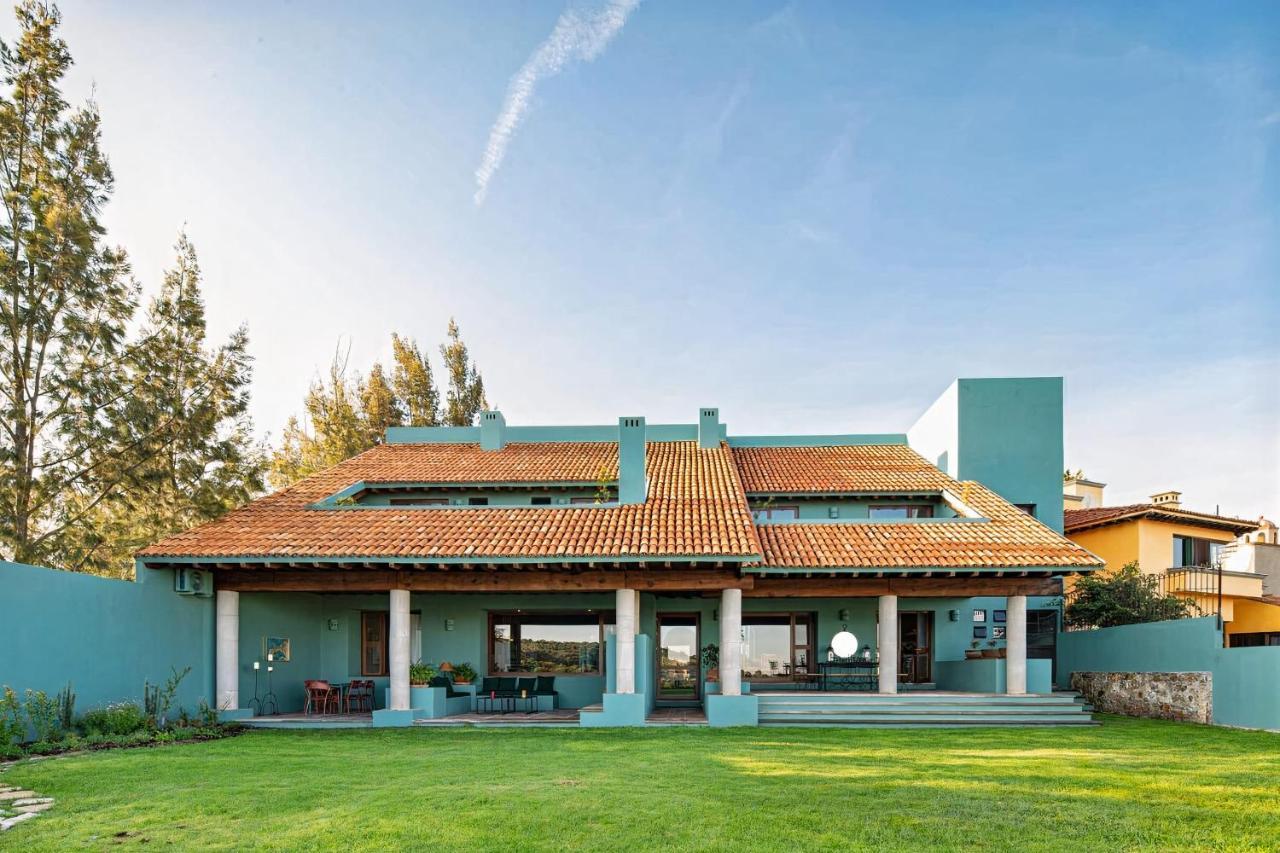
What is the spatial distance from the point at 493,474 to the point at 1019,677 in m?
12.2

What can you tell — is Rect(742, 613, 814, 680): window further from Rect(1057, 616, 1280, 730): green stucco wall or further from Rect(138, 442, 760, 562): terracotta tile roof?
Rect(1057, 616, 1280, 730): green stucco wall

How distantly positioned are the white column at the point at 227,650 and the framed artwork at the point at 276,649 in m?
1.27

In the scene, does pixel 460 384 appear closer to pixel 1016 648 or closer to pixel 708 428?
pixel 708 428

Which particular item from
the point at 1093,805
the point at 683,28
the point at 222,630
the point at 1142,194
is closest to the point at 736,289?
the point at 683,28

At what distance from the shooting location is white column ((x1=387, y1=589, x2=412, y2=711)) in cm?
1494

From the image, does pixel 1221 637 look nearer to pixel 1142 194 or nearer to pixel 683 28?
pixel 1142 194

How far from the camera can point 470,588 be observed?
15.2m

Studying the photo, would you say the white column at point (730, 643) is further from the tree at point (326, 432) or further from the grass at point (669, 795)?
the tree at point (326, 432)

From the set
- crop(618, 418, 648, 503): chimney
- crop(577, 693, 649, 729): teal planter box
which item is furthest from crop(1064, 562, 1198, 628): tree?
crop(577, 693, 649, 729): teal planter box

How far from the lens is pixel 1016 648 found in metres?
15.6

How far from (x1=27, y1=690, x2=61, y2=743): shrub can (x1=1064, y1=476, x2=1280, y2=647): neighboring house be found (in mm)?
25319

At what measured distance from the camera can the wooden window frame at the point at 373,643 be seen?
1898 centimetres

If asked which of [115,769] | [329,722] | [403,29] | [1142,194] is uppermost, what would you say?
[403,29]

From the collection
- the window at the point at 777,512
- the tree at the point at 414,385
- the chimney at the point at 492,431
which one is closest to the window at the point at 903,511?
the window at the point at 777,512
